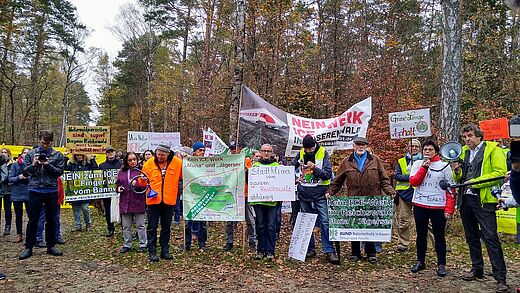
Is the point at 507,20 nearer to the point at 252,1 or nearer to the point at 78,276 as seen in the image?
the point at 252,1

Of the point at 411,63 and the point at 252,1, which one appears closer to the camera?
the point at 252,1

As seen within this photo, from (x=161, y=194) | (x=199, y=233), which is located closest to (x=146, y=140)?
(x=199, y=233)

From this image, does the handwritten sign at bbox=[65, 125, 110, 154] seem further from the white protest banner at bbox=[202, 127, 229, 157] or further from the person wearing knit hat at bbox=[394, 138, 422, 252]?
the person wearing knit hat at bbox=[394, 138, 422, 252]

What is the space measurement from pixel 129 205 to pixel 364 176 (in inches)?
165

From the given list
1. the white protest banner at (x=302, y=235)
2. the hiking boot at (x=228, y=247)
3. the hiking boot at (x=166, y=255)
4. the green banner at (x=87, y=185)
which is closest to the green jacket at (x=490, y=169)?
the white protest banner at (x=302, y=235)

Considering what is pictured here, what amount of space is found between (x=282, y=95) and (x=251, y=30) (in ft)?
10.8

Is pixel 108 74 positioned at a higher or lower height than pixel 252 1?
higher

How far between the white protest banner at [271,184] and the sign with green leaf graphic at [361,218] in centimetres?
72

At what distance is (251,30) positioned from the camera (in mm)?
17281

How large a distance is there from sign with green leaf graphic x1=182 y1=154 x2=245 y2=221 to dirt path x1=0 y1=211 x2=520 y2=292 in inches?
29.6

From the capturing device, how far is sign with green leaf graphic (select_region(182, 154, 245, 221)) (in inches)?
291

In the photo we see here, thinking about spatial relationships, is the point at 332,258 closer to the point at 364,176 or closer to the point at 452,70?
the point at 364,176

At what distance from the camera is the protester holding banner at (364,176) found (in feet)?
22.2

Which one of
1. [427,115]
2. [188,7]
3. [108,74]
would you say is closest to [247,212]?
[427,115]
